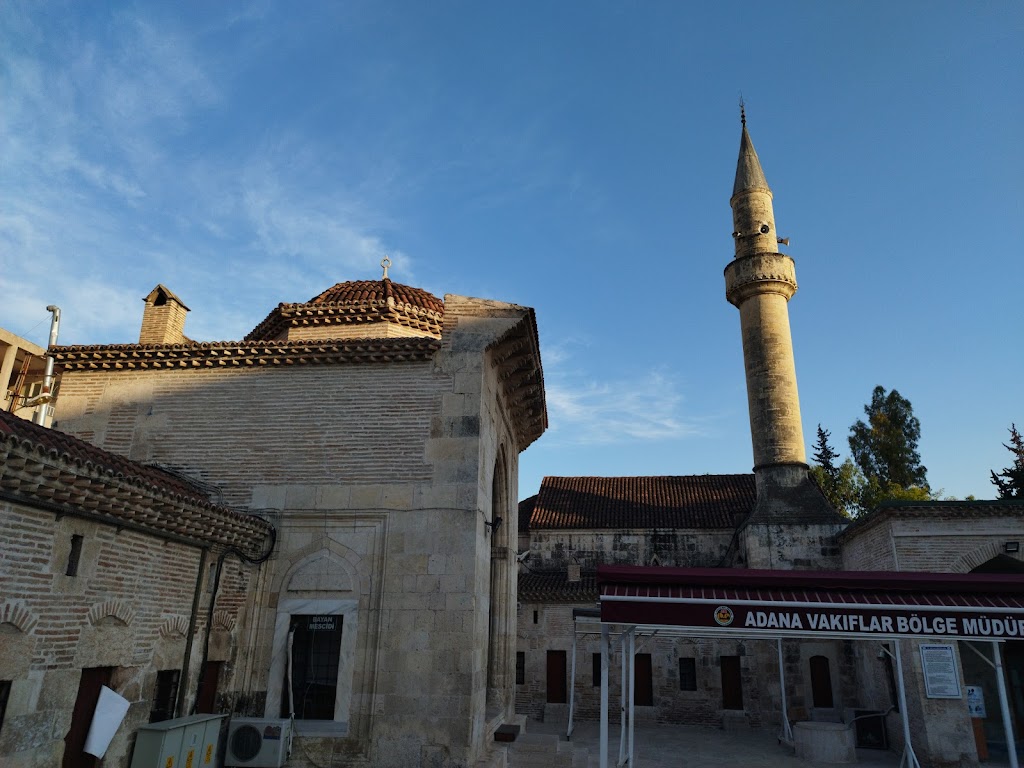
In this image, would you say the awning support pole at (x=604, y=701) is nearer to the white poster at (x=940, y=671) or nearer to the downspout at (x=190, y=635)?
the downspout at (x=190, y=635)

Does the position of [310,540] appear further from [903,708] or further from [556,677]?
[556,677]

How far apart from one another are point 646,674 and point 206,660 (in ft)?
52.8

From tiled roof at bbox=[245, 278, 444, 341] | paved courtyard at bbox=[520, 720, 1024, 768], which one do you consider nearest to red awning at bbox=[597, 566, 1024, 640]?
paved courtyard at bbox=[520, 720, 1024, 768]

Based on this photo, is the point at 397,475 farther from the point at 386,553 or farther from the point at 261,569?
the point at 261,569

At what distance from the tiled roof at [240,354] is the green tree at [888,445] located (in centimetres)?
2791

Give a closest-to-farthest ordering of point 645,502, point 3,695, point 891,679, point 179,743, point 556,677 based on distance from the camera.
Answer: point 3,695 → point 179,743 → point 891,679 → point 556,677 → point 645,502

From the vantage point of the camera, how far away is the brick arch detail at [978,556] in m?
14.1

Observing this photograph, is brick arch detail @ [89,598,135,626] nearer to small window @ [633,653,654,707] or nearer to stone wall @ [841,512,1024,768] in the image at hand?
stone wall @ [841,512,1024,768]

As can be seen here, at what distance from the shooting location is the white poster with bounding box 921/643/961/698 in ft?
44.2

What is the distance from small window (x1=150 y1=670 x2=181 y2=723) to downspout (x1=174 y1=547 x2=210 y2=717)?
0.05 meters

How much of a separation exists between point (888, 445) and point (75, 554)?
3475 centimetres

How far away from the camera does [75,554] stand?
21.6 feet

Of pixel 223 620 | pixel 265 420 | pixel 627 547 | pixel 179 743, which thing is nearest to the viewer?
pixel 179 743

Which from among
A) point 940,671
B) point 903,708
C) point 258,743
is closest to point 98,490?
point 258,743
